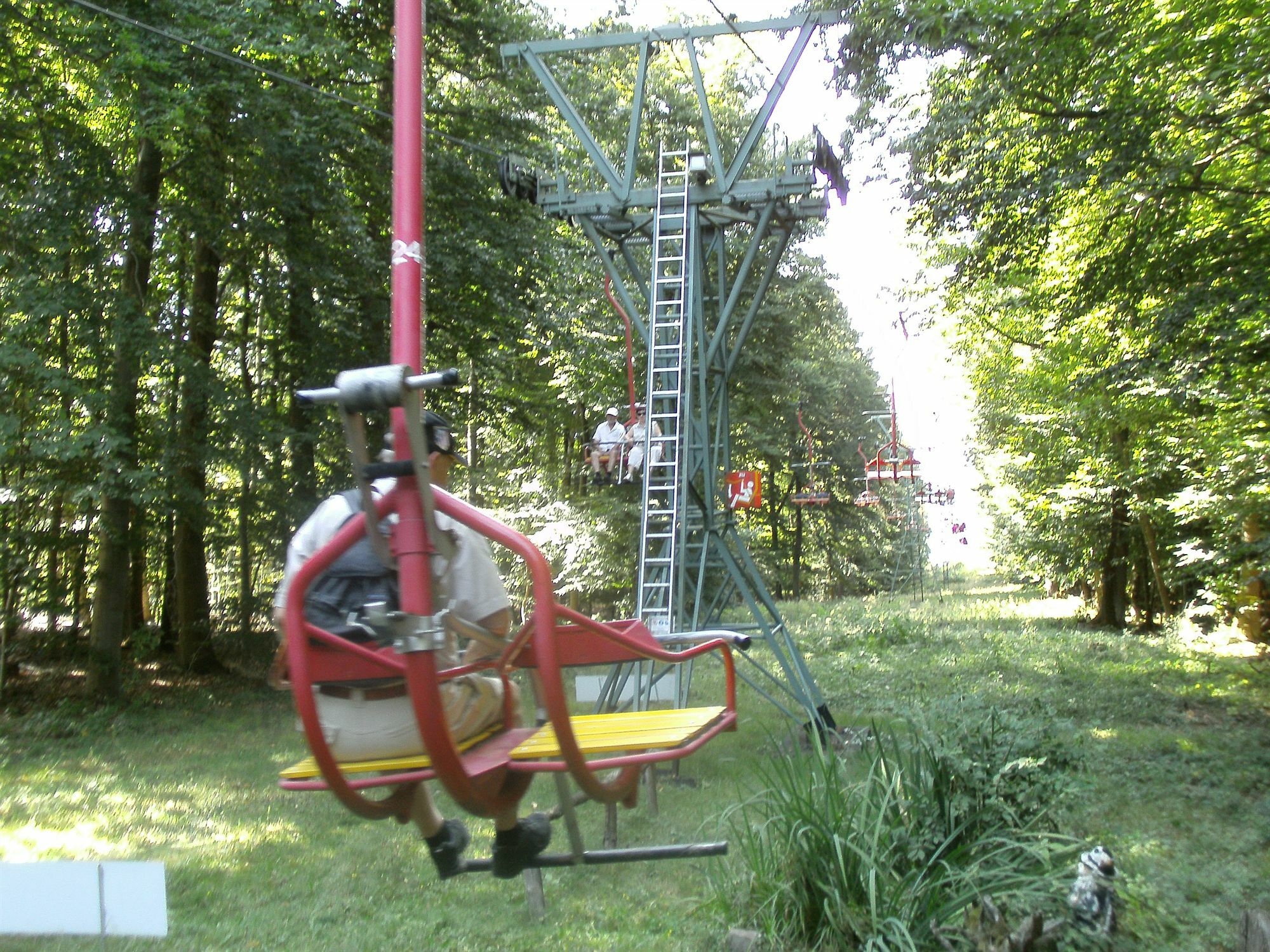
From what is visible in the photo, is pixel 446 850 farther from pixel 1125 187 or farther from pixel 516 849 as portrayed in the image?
pixel 1125 187

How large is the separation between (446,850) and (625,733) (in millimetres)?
762

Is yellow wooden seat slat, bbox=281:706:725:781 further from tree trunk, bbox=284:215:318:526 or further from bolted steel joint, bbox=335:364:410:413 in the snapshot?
tree trunk, bbox=284:215:318:526

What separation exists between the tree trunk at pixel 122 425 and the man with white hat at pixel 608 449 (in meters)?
5.04

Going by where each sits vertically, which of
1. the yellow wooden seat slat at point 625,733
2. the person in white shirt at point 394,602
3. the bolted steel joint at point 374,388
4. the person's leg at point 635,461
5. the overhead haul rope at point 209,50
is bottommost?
the yellow wooden seat slat at point 625,733

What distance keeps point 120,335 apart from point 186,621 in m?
6.45

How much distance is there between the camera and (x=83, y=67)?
501 inches

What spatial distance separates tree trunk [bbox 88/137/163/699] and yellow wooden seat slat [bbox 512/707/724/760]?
10.6 meters

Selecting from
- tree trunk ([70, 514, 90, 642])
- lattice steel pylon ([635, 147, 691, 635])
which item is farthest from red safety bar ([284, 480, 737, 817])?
tree trunk ([70, 514, 90, 642])

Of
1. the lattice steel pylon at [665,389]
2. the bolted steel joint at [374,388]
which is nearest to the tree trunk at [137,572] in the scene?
the lattice steel pylon at [665,389]

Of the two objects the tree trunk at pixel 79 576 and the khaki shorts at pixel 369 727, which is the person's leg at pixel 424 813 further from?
the tree trunk at pixel 79 576

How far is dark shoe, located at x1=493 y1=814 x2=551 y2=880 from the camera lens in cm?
365

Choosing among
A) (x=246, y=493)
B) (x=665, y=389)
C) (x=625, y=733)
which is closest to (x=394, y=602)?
(x=625, y=733)

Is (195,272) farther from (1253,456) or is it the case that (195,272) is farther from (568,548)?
(1253,456)

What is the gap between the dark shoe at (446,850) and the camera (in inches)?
144
